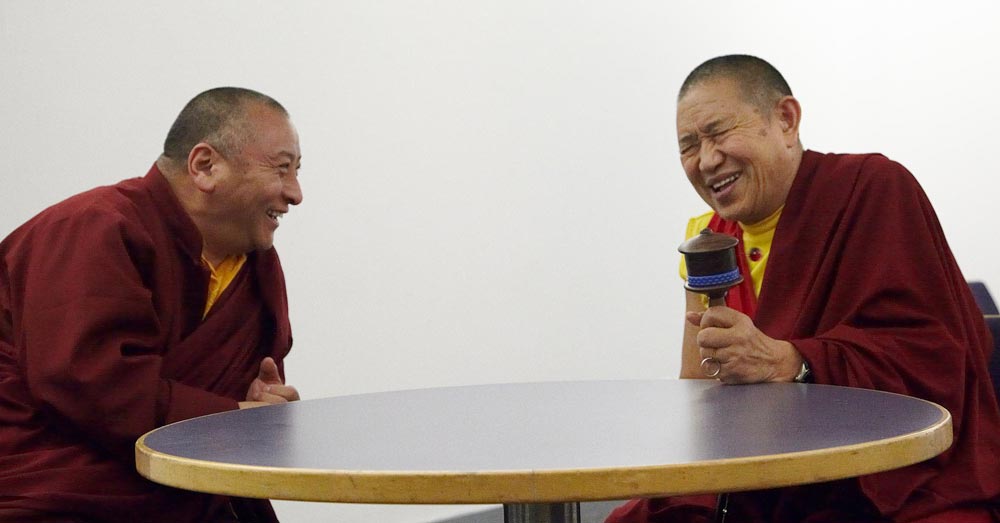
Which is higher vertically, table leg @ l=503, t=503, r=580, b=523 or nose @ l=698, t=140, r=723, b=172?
nose @ l=698, t=140, r=723, b=172

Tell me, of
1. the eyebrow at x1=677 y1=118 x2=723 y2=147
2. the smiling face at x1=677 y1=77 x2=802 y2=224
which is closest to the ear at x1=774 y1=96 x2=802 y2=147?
the smiling face at x1=677 y1=77 x2=802 y2=224

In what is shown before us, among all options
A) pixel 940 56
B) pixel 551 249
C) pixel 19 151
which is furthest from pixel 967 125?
pixel 19 151

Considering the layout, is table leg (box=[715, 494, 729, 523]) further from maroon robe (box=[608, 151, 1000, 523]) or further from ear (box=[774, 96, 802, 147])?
ear (box=[774, 96, 802, 147])

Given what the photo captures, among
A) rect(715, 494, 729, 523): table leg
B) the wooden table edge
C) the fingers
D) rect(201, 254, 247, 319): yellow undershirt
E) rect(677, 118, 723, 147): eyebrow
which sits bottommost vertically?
rect(715, 494, 729, 523): table leg

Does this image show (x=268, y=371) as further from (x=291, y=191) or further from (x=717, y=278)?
(x=717, y=278)

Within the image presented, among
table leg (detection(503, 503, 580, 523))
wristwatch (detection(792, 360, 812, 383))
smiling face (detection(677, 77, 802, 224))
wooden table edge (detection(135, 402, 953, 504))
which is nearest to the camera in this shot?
wooden table edge (detection(135, 402, 953, 504))

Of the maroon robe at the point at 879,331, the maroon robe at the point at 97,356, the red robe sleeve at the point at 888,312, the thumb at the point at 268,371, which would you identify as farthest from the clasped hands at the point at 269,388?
the red robe sleeve at the point at 888,312

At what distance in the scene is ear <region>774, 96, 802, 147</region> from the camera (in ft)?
7.74

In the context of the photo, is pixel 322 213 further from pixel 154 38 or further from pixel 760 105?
pixel 760 105

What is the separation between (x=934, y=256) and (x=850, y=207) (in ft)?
0.57

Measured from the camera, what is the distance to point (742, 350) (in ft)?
6.32

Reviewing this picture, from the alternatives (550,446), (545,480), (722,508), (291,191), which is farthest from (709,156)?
(545,480)

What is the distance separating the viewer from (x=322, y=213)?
12.4 ft

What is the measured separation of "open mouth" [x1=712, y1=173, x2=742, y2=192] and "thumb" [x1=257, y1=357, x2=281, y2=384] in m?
0.98
